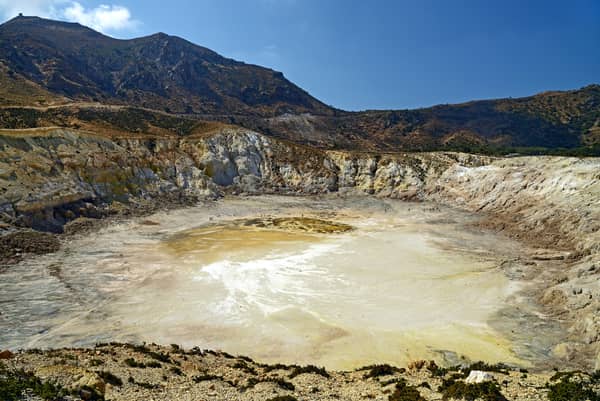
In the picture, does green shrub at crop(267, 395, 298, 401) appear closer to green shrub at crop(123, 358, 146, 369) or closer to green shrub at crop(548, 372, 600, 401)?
green shrub at crop(123, 358, 146, 369)

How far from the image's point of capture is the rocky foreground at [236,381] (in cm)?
974

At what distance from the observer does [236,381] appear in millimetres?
12539

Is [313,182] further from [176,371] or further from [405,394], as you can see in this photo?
[405,394]

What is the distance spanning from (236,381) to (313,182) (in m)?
53.4

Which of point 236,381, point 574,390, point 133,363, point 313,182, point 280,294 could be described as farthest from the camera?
point 313,182

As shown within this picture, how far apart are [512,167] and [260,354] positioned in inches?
1996

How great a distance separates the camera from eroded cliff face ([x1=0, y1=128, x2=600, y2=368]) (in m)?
28.4

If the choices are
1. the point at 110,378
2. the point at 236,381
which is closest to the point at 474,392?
the point at 236,381

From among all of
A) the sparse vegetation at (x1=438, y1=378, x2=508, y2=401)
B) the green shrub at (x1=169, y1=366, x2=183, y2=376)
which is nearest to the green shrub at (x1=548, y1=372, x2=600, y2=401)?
the sparse vegetation at (x1=438, y1=378, x2=508, y2=401)

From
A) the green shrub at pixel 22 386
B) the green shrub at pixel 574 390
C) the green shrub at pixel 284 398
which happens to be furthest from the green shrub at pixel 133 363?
the green shrub at pixel 574 390

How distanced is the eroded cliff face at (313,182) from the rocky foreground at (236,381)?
7730mm

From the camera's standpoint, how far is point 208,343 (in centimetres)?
1755

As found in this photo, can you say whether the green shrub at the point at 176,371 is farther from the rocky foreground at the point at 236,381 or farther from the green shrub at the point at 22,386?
the green shrub at the point at 22,386

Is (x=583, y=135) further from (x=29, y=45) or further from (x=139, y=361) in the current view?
(x=29, y=45)
